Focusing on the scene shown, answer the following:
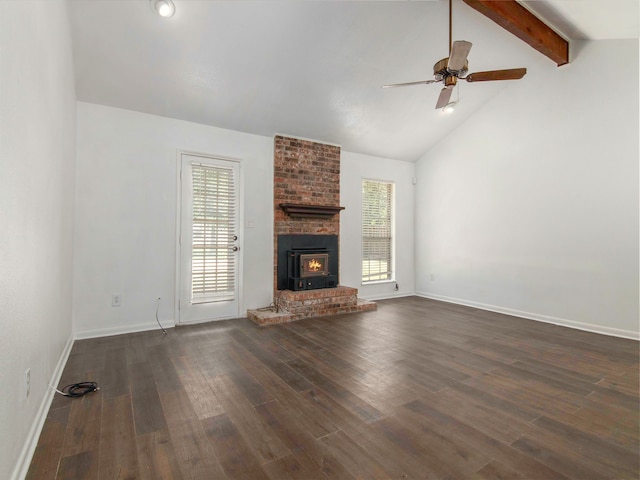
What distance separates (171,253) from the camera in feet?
13.2

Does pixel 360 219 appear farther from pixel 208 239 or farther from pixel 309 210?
pixel 208 239

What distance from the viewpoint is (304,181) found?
506 centimetres

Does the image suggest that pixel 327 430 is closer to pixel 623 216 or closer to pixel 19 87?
pixel 19 87

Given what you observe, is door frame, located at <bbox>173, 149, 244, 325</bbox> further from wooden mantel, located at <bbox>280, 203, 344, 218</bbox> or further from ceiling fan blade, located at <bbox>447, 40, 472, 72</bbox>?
ceiling fan blade, located at <bbox>447, 40, 472, 72</bbox>

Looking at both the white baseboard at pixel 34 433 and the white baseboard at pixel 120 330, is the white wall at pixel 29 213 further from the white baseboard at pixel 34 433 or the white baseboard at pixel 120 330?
the white baseboard at pixel 120 330

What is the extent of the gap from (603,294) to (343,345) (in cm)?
332

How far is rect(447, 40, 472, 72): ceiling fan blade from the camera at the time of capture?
2.47m

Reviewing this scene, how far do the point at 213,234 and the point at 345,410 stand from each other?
3.05 m

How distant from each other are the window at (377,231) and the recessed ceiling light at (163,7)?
12.8 ft

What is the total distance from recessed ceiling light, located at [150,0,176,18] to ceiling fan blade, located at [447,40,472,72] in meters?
2.45

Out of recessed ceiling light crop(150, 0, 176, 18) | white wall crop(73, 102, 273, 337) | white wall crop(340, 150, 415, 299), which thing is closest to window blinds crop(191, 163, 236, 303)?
white wall crop(73, 102, 273, 337)

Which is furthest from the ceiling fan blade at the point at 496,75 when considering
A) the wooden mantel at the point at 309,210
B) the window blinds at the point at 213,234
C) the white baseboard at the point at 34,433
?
the white baseboard at the point at 34,433

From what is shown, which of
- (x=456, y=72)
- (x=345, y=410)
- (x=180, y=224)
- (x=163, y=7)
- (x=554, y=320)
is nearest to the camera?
(x=345, y=410)

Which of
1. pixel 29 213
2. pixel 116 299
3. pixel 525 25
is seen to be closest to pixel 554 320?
pixel 525 25
